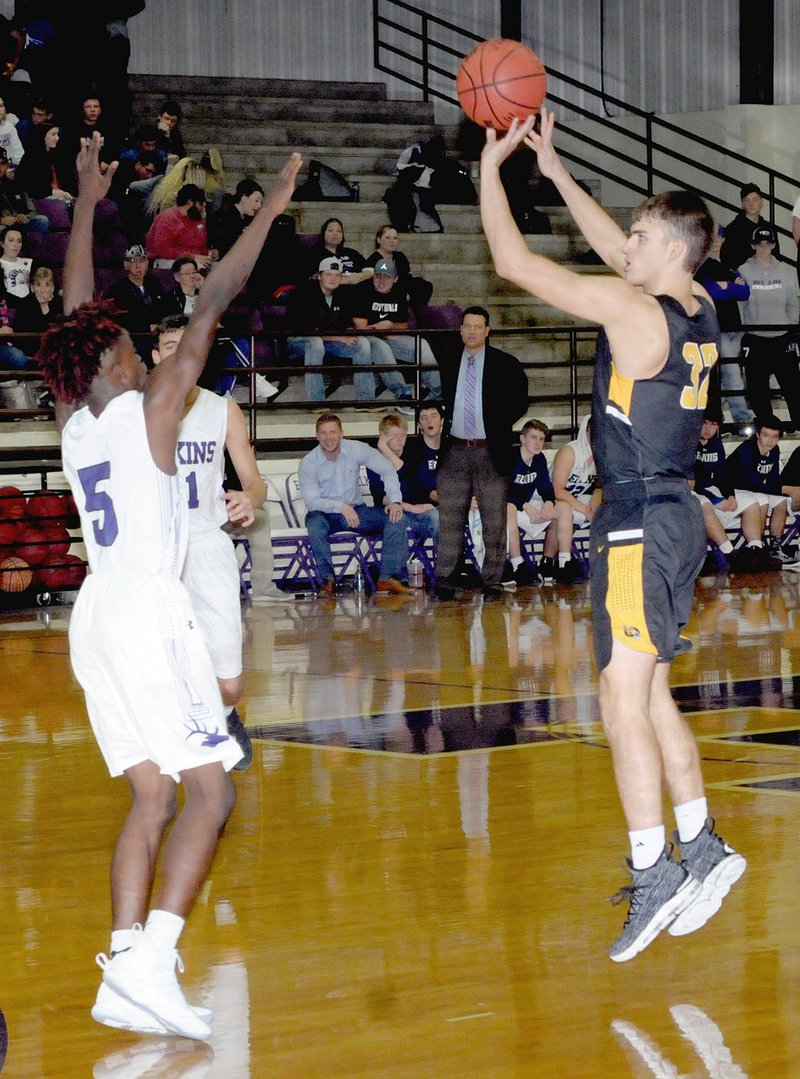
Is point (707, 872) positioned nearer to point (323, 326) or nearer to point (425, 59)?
point (323, 326)

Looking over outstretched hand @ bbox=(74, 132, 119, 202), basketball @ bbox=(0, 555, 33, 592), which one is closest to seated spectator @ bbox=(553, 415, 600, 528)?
basketball @ bbox=(0, 555, 33, 592)

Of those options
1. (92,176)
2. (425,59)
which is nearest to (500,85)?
(92,176)

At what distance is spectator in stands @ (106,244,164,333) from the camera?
13.4 meters

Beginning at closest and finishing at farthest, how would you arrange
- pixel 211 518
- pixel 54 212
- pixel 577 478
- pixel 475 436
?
1. pixel 211 518
2. pixel 475 436
3. pixel 577 478
4. pixel 54 212

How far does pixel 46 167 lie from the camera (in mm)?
14734

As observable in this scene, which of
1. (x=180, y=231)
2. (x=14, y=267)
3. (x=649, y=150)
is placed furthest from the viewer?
(x=649, y=150)

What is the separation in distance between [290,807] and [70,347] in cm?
253

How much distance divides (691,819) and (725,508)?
10397 millimetres

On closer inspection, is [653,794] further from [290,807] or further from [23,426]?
[23,426]

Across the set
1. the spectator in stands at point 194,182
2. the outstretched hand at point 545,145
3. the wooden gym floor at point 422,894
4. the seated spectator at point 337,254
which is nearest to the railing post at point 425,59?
the spectator in stands at point 194,182

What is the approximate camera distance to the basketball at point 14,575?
12.4 meters

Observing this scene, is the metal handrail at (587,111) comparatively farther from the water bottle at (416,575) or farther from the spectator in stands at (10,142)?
the water bottle at (416,575)

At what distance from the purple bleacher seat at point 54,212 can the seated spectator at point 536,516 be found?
432cm

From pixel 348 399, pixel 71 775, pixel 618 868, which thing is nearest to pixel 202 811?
pixel 618 868
